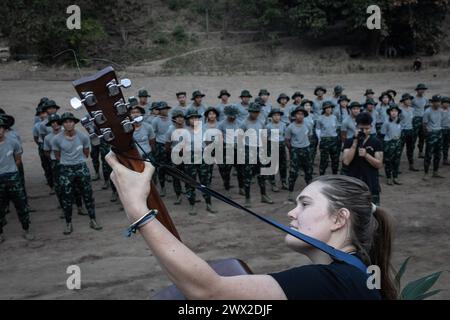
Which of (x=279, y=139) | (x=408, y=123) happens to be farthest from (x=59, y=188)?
(x=408, y=123)

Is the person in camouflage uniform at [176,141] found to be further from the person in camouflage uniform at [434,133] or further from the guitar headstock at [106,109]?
Answer: the guitar headstock at [106,109]

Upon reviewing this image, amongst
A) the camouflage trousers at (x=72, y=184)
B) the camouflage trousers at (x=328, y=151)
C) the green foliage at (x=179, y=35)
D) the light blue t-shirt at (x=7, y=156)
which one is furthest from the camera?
the green foliage at (x=179, y=35)

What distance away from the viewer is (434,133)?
37.4 ft

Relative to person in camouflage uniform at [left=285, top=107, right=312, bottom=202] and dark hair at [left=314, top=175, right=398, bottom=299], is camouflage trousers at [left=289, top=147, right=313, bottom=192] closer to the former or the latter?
person in camouflage uniform at [left=285, top=107, right=312, bottom=202]

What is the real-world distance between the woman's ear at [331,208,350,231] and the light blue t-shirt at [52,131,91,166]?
287 inches

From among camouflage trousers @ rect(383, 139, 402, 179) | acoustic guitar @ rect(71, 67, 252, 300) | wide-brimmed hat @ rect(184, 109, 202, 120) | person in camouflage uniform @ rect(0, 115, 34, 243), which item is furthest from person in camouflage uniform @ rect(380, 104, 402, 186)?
acoustic guitar @ rect(71, 67, 252, 300)

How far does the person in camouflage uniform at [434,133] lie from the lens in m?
11.4

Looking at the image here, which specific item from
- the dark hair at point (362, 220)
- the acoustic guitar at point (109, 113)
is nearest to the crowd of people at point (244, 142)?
the dark hair at point (362, 220)

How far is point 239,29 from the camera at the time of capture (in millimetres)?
29438

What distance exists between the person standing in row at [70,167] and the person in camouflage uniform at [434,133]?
707 cm

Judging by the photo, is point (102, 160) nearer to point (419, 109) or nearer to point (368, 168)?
point (368, 168)

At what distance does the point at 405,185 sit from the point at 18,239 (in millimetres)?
7473

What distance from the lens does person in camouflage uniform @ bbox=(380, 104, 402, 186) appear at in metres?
11.0

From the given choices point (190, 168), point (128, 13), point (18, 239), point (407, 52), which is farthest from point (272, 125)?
point (128, 13)
